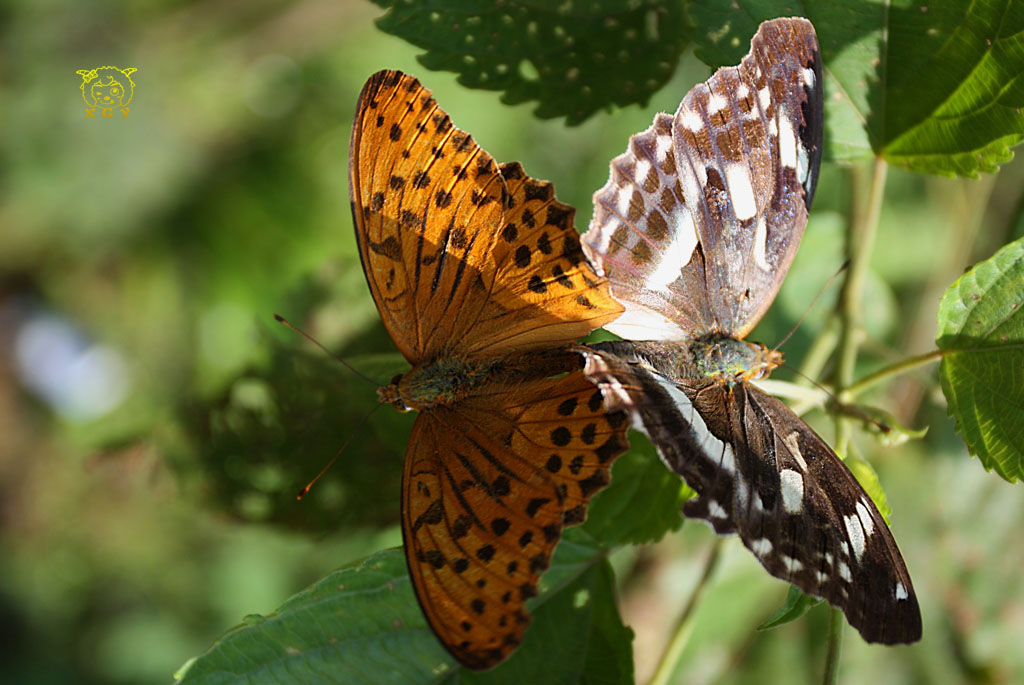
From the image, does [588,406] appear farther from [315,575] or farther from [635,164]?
[315,575]

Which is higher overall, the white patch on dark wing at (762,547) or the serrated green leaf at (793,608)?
the white patch on dark wing at (762,547)

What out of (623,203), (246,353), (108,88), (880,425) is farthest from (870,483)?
(108,88)

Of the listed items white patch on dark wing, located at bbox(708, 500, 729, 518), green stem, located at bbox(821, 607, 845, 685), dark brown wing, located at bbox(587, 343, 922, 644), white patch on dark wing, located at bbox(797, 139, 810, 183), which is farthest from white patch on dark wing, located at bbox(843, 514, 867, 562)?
white patch on dark wing, located at bbox(797, 139, 810, 183)

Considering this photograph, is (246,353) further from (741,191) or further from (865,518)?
(865,518)

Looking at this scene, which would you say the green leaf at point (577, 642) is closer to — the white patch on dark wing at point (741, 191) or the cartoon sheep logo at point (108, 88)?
the white patch on dark wing at point (741, 191)

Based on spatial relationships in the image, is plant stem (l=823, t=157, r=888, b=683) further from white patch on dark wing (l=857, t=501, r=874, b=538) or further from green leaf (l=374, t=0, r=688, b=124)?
green leaf (l=374, t=0, r=688, b=124)

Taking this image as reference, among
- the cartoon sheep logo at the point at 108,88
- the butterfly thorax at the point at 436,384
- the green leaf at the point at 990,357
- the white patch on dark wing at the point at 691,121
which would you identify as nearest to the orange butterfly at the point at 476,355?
the butterfly thorax at the point at 436,384

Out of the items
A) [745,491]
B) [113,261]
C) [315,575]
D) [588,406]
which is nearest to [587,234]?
[588,406]
